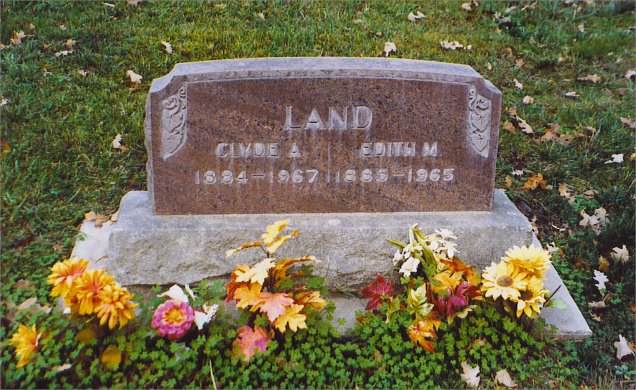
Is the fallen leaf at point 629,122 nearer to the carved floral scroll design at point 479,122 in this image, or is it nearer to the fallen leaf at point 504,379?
the carved floral scroll design at point 479,122

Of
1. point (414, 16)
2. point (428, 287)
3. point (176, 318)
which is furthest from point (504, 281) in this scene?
point (414, 16)

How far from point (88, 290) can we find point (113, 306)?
139 millimetres

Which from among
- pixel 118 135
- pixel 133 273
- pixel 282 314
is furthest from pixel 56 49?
pixel 282 314

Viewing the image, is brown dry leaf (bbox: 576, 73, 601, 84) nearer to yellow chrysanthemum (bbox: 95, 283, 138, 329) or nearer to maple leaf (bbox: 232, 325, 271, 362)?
maple leaf (bbox: 232, 325, 271, 362)

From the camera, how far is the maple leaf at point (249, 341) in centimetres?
348

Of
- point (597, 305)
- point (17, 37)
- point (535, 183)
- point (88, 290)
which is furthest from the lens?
point (17, 37)

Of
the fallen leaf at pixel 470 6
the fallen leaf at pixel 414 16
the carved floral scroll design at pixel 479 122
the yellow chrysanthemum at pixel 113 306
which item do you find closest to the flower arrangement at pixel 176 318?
the yellow chrysanthemum at pixel 113 306

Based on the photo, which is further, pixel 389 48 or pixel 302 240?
pixel 389 48

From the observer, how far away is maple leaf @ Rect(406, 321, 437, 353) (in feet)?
11.9

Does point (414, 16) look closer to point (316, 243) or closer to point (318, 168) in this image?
point (318, 168)

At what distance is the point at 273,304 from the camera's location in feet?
11.3

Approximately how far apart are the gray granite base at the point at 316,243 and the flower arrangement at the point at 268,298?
18cm

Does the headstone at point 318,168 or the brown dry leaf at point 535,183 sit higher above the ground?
the headstone at point 318,168

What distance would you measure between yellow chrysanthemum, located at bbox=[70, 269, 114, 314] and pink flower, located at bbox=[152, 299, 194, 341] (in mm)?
302
